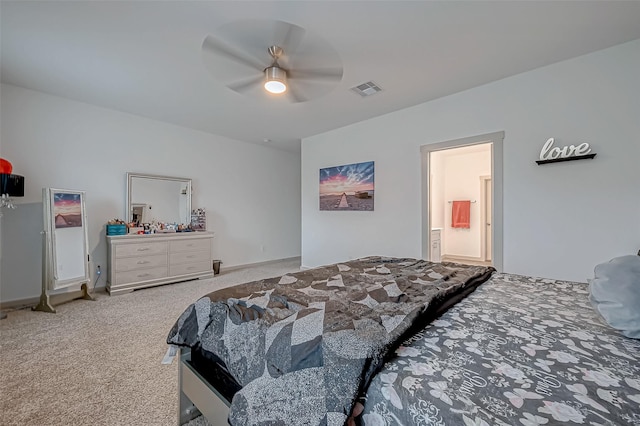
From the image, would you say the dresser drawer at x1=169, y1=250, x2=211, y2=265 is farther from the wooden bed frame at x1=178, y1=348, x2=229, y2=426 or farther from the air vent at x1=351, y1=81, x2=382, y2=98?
the air vent at x1=351, y1=81, x2=382, y2=98

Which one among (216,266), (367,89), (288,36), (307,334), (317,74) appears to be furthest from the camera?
(216,266)

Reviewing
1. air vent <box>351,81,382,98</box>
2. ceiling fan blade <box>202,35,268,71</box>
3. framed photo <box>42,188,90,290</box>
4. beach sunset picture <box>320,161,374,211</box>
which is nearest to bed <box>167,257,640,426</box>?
ceiling fan blade <box>202,35,268,71</box>

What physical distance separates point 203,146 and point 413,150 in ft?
12.8

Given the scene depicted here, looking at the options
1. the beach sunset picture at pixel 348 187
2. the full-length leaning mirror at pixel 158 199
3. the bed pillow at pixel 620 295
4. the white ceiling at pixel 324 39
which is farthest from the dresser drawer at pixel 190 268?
the bed pillow at pixel 620 295

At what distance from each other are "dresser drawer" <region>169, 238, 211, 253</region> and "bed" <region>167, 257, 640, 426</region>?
3.35 meters

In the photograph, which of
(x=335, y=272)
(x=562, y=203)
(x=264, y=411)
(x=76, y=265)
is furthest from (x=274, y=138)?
(x=264, y=411)

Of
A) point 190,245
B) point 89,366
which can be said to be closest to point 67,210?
point 190,245

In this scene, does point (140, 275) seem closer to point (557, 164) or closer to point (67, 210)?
point (67, 210)

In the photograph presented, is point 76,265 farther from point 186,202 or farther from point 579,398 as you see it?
point 579,398

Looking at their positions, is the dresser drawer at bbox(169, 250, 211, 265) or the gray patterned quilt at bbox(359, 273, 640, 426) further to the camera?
the dresser drawer at bbox(169, 250, 211, 265)

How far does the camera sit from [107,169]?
4.07 metres

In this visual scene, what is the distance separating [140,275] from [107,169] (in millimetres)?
1738

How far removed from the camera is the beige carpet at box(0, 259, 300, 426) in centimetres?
157

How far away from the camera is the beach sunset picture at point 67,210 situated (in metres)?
3.39
